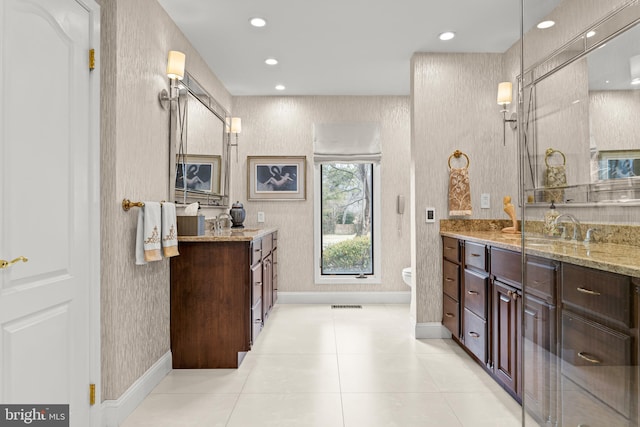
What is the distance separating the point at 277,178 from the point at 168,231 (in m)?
2.41

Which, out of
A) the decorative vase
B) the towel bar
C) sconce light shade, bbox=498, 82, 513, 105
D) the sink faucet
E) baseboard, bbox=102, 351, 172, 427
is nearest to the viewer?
the sink faucet

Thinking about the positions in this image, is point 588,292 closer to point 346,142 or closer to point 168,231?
point 168,231

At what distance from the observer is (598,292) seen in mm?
969

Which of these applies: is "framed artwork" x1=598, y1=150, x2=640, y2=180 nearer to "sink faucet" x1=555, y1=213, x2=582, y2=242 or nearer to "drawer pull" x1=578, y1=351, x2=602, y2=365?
"sink faucet" x1=555, y1=213, x2=582, y2=242

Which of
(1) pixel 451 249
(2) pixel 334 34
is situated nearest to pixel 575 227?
(1) pixel 451 249

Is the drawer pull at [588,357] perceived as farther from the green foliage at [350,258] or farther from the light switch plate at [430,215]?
the green foliage at [350,258]

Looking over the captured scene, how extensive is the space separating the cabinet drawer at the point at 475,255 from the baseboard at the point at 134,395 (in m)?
2.24

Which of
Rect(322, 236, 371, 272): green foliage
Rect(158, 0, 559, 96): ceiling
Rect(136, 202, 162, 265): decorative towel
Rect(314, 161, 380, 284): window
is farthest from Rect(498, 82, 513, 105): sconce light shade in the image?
Rect(136, 202, 162, 265): decorative towel

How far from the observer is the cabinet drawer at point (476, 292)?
2549 mm

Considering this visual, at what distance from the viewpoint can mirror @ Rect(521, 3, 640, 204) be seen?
94 cm

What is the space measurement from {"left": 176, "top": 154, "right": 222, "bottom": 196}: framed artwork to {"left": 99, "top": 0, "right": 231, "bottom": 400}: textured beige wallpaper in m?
0.20

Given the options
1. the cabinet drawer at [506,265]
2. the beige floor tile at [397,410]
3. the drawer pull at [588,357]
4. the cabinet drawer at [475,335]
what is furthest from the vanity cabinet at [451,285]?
the drawer pull at [588,357]
